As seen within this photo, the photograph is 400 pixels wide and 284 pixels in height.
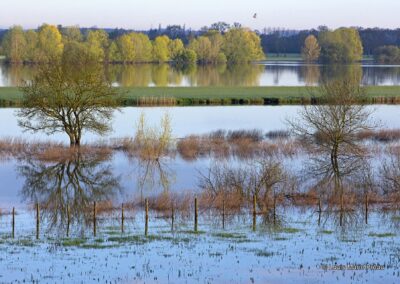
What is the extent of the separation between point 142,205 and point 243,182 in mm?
4146

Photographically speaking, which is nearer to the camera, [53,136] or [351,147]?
[351,147]

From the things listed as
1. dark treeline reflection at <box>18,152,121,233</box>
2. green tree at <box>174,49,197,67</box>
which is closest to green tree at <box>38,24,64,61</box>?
green tree at <box>174,49,197,67</box>

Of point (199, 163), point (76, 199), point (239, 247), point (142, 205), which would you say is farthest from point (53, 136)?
point (239, 247)

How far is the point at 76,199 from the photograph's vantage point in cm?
3198

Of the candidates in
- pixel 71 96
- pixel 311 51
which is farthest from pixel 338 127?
pixel 311 51

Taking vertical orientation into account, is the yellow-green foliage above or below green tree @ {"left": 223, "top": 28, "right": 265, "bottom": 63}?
below

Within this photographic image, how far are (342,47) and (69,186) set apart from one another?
485ft

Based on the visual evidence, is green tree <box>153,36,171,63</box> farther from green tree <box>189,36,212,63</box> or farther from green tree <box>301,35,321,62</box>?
green tree <box>301,35,321,62</box>

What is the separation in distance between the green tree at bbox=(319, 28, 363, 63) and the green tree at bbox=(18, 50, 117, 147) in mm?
134823

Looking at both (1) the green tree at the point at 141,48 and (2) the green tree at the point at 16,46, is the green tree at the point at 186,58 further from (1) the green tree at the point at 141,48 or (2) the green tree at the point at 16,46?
(2) the green tree at the point at 16,46

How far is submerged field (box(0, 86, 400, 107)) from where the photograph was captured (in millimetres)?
69875

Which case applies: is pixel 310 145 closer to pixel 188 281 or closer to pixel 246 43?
pixel 188 281

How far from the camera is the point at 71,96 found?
4397 cm

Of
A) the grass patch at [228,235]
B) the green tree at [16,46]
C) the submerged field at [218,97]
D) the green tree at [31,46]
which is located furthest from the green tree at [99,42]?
the grass patch at [228,235]
